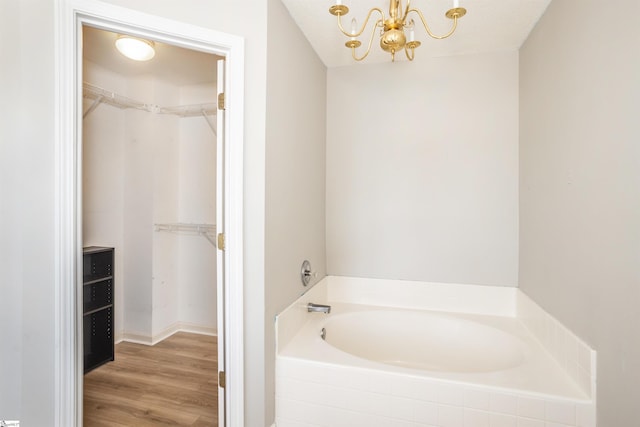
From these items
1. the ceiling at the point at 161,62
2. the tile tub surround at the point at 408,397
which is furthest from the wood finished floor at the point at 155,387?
the ceiling at the point at 161,62

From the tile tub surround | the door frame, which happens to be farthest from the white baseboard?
the door frame

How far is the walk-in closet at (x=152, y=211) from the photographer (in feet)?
8.57

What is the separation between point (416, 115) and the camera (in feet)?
7.70

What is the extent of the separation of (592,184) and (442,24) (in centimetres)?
123

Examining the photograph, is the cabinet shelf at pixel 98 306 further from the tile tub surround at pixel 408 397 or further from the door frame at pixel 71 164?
the tile tub surround at pixel 408 397

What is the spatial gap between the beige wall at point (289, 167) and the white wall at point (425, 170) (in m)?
0.23

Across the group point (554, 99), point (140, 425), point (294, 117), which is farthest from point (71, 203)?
point (554, 99)

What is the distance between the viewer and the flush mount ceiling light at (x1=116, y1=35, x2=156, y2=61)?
1.98 meters

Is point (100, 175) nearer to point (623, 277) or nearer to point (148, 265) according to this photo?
point (148, 265)

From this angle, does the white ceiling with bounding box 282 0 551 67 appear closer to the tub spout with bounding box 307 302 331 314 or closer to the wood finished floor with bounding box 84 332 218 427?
the tub spout with bounding box 307 302 331 314

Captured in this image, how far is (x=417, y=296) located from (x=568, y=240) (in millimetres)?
1084

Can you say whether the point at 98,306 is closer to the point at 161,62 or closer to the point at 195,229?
the point at 195,229

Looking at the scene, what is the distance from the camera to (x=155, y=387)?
2344 millimetres

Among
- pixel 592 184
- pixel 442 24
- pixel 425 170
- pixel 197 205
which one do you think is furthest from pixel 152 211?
pixel 592 184
